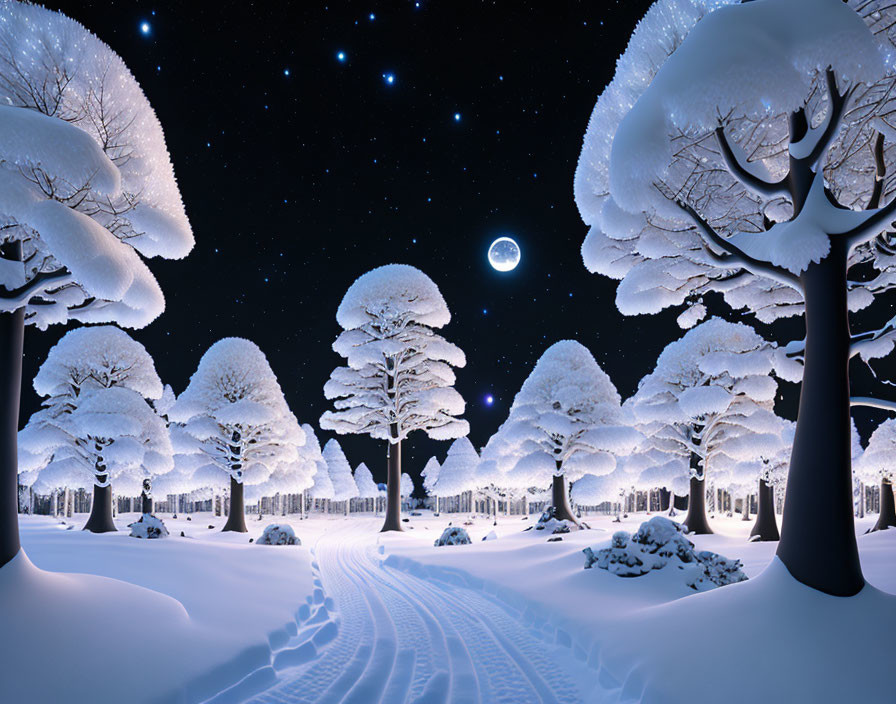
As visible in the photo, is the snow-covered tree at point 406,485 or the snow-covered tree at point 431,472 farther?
the snow-covered tree at point 406,485

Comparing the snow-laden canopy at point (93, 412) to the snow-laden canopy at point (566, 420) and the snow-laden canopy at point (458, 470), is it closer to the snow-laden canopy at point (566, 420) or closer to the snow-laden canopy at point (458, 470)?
the snow-laden canopy at point (566, 420)

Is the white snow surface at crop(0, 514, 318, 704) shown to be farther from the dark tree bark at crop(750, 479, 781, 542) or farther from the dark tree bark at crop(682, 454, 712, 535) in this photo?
the dark tree bark at crop(750, 479, 781, 542)

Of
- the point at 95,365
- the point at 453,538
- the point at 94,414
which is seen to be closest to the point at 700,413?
the point at 453,538

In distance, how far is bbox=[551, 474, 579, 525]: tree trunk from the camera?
2106cm

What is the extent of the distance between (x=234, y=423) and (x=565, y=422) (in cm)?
1334

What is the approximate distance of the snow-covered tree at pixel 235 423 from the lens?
20.3 metres

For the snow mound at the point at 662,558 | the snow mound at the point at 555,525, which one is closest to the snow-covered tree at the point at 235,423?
the snow mound at the point at 555,525

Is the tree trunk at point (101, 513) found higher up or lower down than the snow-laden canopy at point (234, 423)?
lower down

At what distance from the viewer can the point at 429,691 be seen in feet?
16.4

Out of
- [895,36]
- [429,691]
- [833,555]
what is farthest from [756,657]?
[895,36]

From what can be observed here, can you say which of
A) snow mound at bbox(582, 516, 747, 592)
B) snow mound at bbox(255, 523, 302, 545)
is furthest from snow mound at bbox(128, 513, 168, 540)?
snow mound at bbox(582, 516, 747, 592)

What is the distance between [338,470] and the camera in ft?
184

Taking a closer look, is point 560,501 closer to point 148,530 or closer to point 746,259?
point 148,530

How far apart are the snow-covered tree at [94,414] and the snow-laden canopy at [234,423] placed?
62.6 inches
